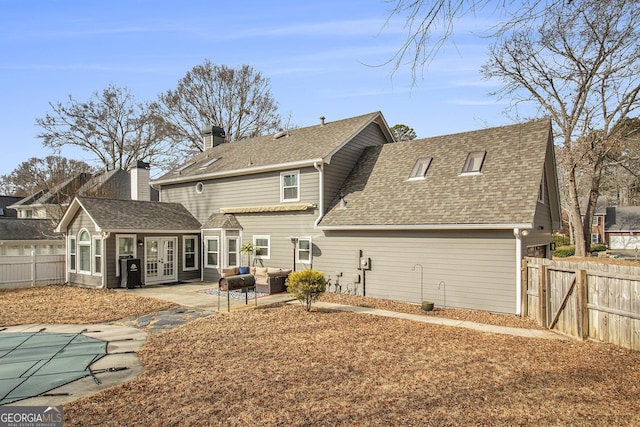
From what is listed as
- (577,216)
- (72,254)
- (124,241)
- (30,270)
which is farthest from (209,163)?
(577,216)

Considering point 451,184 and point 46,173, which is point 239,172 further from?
point 46,173

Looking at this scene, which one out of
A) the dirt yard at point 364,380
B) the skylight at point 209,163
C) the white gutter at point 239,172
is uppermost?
the skylight at point 209,163

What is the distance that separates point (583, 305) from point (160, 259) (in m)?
16.0

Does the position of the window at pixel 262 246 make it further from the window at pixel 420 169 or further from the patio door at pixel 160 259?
the window at pixel 420 169

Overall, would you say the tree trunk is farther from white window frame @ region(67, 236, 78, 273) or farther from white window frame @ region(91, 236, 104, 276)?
white window frame @ region(67, 236, 78, 273)

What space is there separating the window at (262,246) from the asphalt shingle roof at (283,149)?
320 centimetres

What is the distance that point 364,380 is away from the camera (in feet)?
20.4

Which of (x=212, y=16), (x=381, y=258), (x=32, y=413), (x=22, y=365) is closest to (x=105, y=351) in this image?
(x=22, y=365)

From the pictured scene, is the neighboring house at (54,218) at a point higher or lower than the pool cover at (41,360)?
higher

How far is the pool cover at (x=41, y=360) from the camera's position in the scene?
19.2 feet

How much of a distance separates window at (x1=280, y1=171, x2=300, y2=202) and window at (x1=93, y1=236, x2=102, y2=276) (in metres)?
7.81

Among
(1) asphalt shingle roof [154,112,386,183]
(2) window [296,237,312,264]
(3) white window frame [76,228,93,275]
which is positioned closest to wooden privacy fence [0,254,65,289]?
(3) white window frame [76,228,93,275]

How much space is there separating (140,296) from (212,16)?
11.5 m

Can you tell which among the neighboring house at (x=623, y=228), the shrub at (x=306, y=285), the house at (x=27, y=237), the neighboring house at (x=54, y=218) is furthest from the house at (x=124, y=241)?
the neighboring house at (x=623, y=228)
